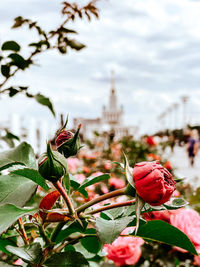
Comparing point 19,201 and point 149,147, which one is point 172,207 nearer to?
point 19,201

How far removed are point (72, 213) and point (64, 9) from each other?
0.42 m

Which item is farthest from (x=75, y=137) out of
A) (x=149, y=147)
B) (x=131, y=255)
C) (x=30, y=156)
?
(x=149, y=147)

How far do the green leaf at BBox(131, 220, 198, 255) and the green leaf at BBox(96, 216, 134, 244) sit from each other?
0.04m

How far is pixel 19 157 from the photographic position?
28 centimetres

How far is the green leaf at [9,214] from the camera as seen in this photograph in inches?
8.4

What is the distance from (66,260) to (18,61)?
0.40 metres

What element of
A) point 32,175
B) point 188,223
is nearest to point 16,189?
point 32,175

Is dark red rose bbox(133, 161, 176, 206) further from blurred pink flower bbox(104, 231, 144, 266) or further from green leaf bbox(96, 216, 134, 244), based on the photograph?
blurred pink flower bbox(104, 231, 144, 266)

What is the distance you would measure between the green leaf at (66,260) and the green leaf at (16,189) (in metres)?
0.05

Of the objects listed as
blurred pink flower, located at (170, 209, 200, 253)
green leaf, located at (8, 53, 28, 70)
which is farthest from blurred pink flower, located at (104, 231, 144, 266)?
green leaf, located at (8, 53, 28, 70)

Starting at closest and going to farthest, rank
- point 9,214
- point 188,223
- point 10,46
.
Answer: point 9,214 → point 188,223 → point 10,46

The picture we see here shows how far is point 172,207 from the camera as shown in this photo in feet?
0.85

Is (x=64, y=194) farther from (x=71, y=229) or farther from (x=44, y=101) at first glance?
(x=44, y=101)

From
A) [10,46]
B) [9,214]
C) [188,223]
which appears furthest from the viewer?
[10,46]
